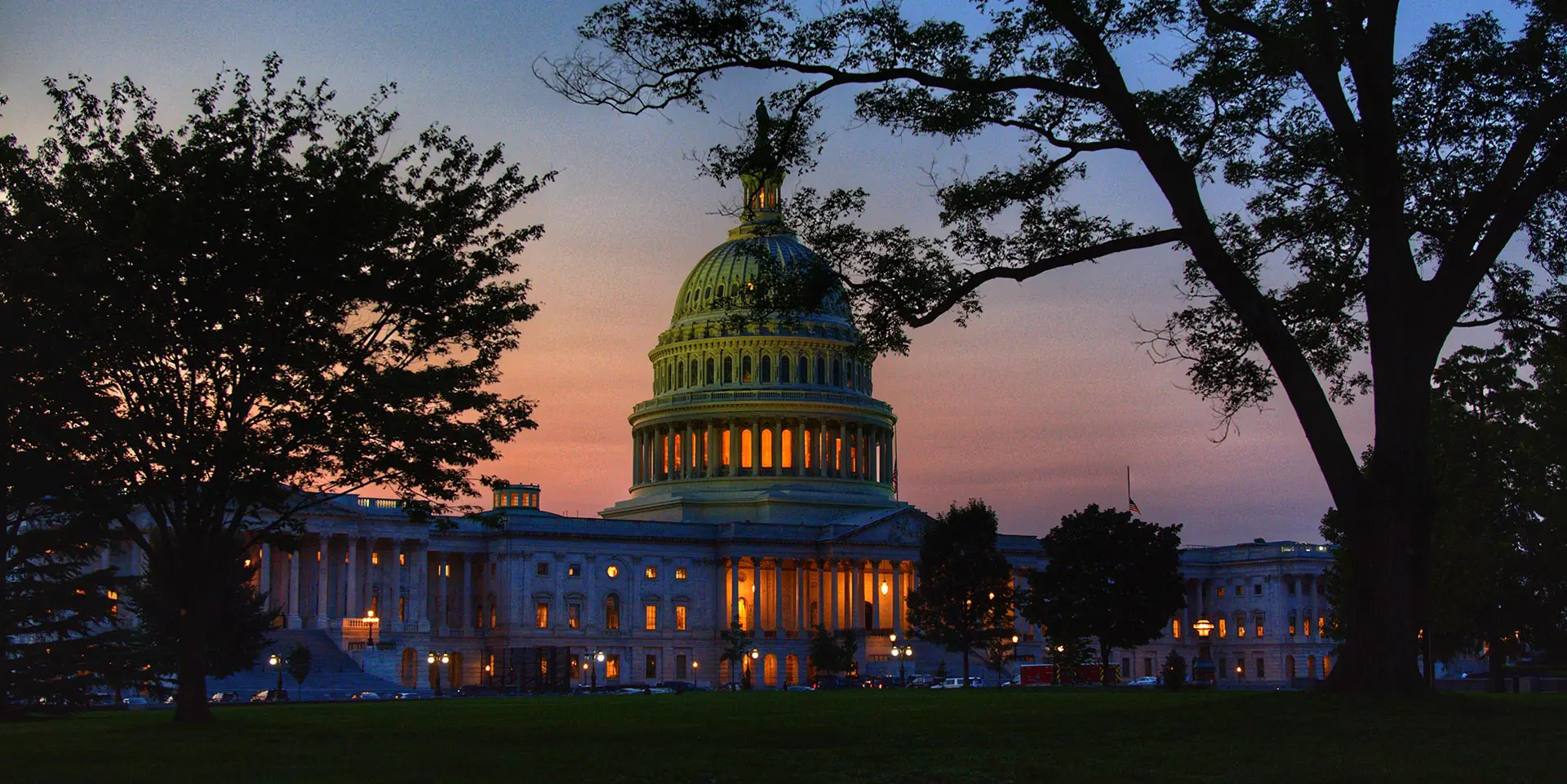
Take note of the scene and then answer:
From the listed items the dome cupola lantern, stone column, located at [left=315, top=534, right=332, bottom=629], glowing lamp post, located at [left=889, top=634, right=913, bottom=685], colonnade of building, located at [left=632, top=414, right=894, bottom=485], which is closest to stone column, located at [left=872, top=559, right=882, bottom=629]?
glowing lamp post, located at [left=889, top=634, right=913, bottom=685]

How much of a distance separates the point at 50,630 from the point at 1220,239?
118 feet

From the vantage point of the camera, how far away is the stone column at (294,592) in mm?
126438

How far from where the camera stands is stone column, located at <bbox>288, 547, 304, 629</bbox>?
12644 cm

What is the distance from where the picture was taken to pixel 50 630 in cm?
5288

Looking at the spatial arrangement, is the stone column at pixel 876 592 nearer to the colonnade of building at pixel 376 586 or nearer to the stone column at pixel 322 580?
the colonnade of building at pixel 376 586

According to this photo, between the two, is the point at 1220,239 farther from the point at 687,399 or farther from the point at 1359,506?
the point at 687,399

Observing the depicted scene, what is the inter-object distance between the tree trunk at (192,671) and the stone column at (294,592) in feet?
286

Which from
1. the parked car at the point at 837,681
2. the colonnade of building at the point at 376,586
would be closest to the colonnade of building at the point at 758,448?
the colonnade of building at the point at 376,586

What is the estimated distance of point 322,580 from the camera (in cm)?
12975

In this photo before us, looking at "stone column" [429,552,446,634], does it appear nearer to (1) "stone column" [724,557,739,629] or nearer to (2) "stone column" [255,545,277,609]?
(2) "stone column" [255,545,277,609]

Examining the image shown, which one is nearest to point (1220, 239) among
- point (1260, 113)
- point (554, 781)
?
point (1260, 113)

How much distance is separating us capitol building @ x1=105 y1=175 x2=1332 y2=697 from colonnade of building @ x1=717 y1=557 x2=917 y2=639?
0.20 meters

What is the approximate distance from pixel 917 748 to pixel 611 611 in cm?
12779

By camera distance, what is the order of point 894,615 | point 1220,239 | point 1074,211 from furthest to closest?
point 894,615 → point 1220,239 → point 1074,211
